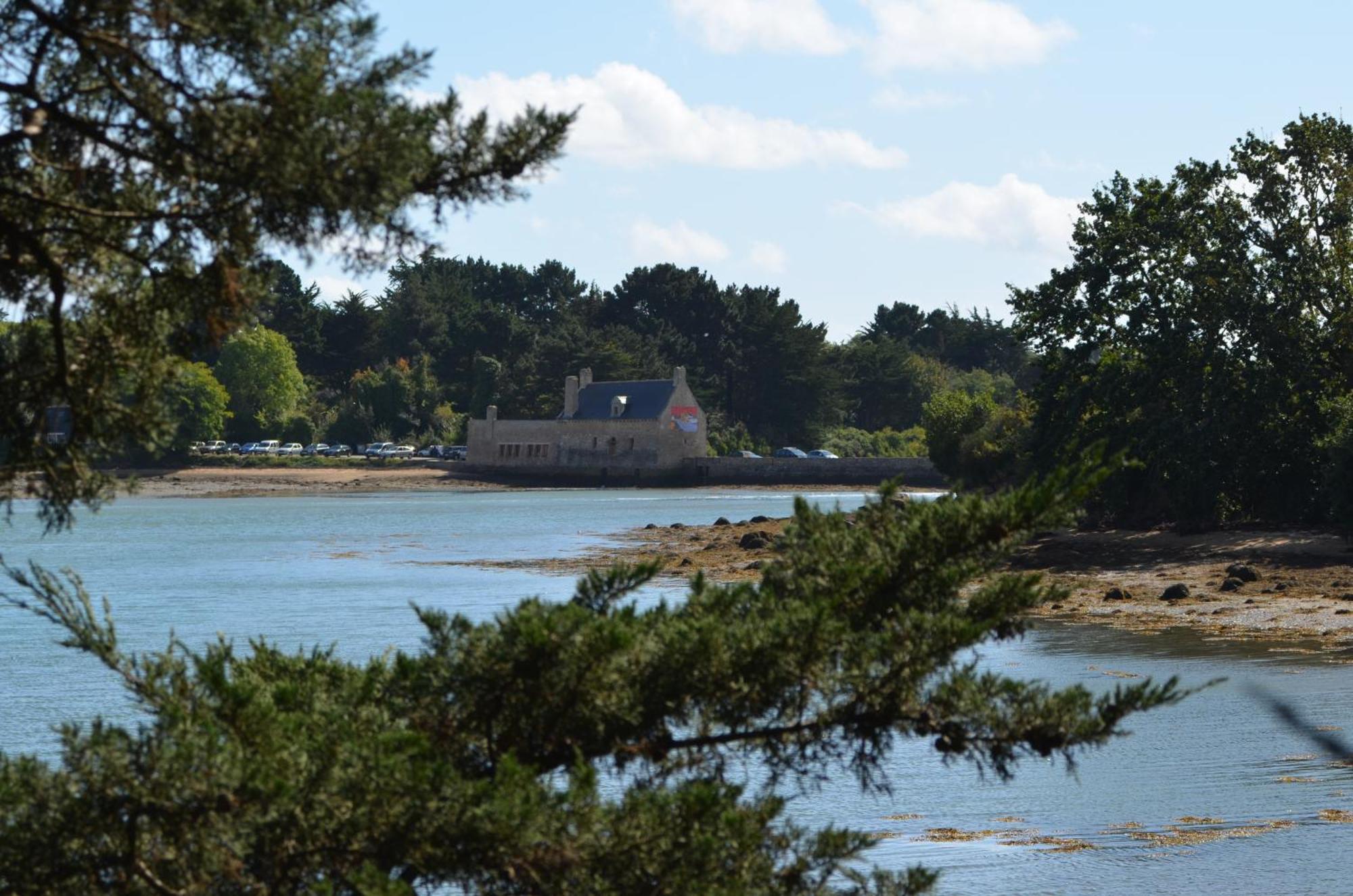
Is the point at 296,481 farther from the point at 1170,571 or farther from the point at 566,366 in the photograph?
the point at 1170,571

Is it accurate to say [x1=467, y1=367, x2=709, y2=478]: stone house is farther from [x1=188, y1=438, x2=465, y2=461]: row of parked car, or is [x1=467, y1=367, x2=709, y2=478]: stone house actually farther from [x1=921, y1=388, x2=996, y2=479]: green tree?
[x1=921, y1=388, x2=996, y2=479]: green tree

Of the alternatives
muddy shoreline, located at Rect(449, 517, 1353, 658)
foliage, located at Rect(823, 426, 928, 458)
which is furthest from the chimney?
muddy shoreline, located at Rect(449, 517, 1353, 658)

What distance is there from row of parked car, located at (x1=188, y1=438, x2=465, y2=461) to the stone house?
292 cm

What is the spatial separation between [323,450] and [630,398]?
21209 millimetres

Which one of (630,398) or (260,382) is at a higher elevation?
(260,382)

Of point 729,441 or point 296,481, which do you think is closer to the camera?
point 296,481

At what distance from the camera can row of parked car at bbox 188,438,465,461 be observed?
104m

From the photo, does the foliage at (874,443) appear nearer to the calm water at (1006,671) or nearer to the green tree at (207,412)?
the green tree at (207,412)

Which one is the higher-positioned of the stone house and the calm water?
the stone house

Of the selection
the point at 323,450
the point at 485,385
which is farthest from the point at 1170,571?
the point at 485,385

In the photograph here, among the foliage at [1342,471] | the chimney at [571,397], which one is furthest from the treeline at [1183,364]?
the chimney at [571,397]

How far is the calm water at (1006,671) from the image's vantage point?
508 inches

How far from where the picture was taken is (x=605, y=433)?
103312 millimetres

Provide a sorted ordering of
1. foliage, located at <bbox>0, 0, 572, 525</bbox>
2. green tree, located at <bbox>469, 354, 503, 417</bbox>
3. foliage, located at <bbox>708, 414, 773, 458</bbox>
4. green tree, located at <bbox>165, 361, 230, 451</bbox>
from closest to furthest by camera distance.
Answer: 1. foliage, located at <bbox>0, 0, 572, 525</bbox>
2. green tree, located at <bbox>165, 361, 230, 451</bbox>
3. foliage, located at <bbox>708, 414, 773, 458</bbox>
4. green tree, located at <bbox>469, 354, 503, 417</bbox>
